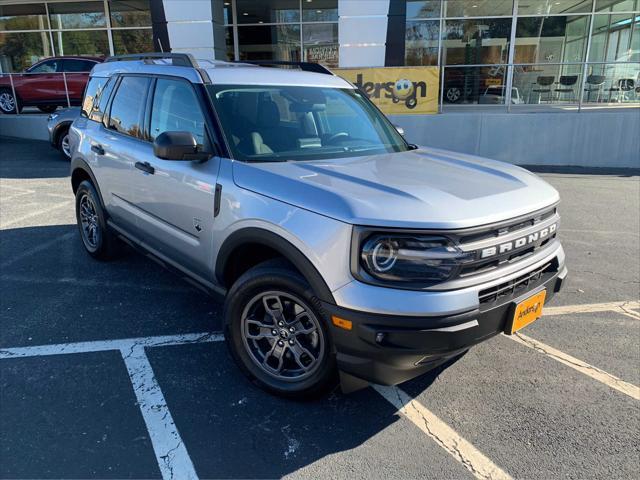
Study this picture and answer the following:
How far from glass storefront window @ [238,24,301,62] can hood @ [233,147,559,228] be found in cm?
1490

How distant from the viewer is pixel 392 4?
40.4ft

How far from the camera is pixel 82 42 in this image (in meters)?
18.3

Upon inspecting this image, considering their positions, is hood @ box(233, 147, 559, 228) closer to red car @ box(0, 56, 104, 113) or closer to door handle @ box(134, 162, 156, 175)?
door handle @ box(134, 162, 156, 175)

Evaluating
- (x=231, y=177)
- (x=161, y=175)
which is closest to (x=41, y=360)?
(x=161, y=175)

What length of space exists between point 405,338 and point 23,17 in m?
21.6

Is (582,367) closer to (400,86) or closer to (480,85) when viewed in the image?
(400,86)

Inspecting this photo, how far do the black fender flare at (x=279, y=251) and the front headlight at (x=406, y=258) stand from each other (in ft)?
0.74

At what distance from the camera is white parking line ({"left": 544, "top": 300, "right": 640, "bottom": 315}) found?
4.15 m

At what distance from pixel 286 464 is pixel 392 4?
12.2 meters

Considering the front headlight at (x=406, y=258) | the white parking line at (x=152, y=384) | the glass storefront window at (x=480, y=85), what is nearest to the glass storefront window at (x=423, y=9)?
the glass storefront window at (x=480, y=85)

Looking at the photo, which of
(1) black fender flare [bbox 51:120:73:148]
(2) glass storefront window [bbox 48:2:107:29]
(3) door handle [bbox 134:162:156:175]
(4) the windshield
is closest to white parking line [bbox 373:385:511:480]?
(4) the windshield

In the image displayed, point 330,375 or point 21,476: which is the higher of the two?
point 330,375

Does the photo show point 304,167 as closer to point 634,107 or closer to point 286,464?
point 286,464

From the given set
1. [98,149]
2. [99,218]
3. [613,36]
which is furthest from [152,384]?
[613,36]
